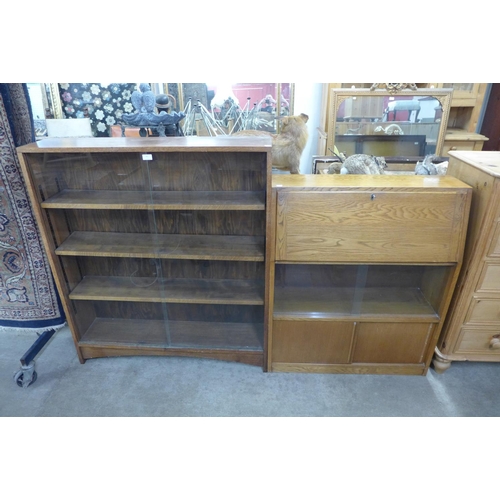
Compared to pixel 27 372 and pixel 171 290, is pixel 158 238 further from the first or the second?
pixel 27 372

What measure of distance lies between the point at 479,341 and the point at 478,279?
393 mm

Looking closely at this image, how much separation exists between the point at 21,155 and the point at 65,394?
1.18 meters

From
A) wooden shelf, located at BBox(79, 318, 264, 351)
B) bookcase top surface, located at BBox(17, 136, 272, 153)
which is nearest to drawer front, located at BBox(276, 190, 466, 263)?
bookcase top surface, located at BBox(17, 136, 272, 153)

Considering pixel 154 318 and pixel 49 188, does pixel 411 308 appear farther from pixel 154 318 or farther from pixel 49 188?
pixel 49 188

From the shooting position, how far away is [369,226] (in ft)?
4.87

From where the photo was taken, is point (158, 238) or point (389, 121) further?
point (389, 121)

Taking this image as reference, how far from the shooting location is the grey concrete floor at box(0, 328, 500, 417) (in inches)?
66.2

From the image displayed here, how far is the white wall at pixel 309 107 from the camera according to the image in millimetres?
Result: 3447

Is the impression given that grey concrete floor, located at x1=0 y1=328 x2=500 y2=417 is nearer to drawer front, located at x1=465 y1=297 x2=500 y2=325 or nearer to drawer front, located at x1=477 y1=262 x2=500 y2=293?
drawer front, located at x1=465 y1=297 x2=500 y2=325

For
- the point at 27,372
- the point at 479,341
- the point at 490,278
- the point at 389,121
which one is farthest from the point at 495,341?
the point at 27,372

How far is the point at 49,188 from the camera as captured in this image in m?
1.61

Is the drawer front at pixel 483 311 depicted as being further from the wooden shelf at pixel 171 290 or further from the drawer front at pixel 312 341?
the wooden shelf at pixel 171 290

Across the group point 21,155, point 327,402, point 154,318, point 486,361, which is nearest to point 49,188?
point 21,155

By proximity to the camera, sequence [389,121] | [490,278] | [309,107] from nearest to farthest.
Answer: [490,278], [389,121], [309,107]
